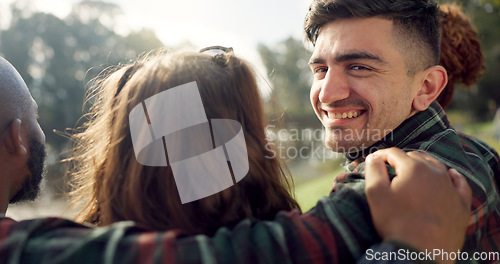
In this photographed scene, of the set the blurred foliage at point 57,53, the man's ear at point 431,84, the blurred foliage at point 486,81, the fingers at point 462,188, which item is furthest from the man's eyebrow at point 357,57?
the blurred foliage at point 486,81

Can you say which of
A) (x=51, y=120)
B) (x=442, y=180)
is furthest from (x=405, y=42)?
(x=51, y=120)

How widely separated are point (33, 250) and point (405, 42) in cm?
220

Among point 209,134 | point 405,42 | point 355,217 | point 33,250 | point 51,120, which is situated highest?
point 405,42

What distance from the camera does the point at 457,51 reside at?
3.06 meters

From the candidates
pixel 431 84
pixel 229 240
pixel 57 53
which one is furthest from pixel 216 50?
pixel 57 53

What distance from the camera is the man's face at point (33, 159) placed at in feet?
5.85

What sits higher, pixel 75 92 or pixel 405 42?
pixel 405 42

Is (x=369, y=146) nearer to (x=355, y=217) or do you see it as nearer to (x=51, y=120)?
(x=355, y=217)

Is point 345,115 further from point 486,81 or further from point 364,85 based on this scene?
point 486,81

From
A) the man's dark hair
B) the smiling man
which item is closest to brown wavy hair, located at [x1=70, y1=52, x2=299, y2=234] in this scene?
the smiling man

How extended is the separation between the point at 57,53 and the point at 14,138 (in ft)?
74.1

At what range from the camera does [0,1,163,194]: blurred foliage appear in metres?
19.5

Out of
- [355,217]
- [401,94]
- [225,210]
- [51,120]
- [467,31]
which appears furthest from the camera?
[51,120]

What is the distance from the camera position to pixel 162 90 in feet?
4.86
